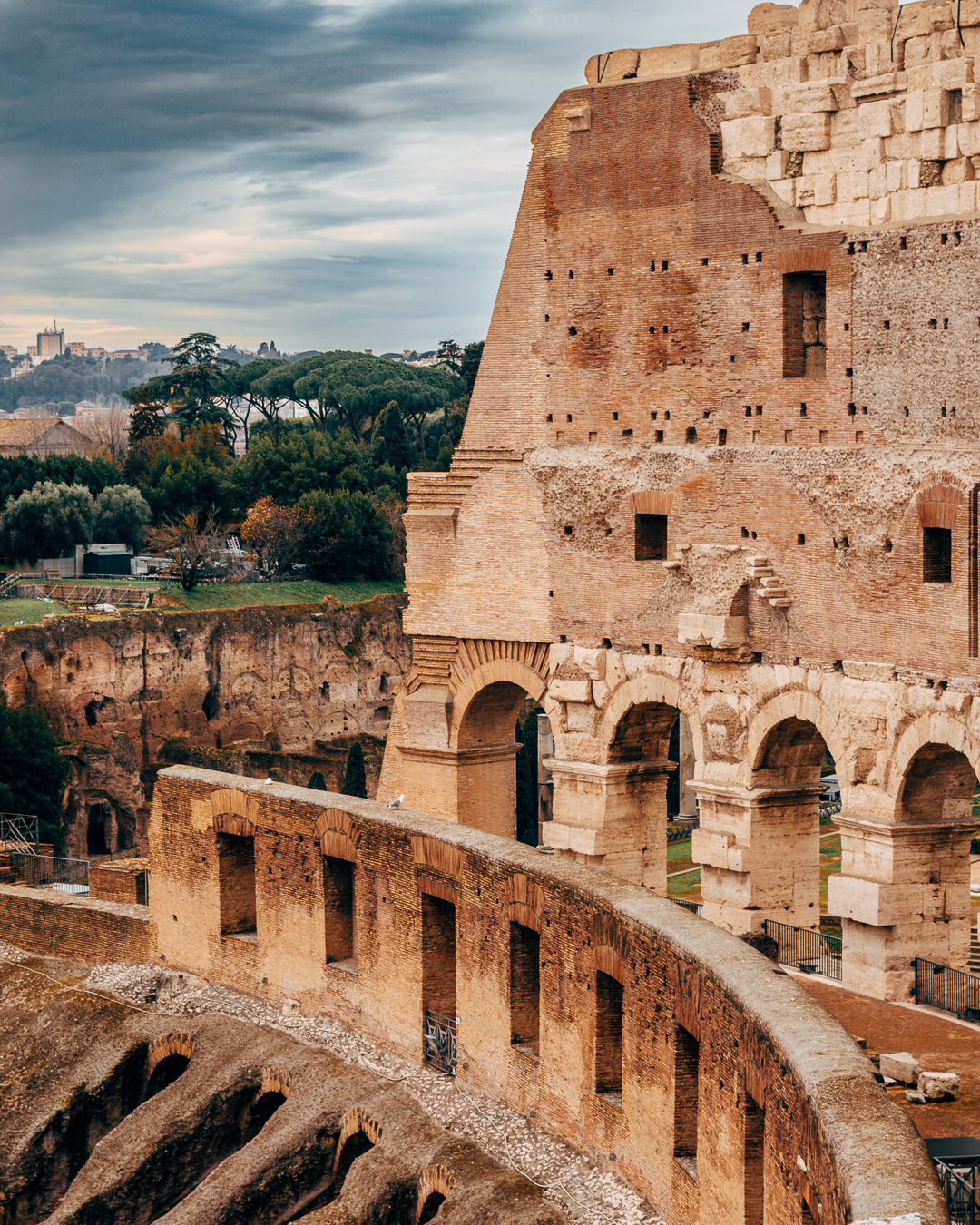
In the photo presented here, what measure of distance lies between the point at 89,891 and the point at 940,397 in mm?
9848

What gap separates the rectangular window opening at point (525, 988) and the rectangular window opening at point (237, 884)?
13.3 ft

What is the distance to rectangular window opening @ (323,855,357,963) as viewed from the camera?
49.0 ft

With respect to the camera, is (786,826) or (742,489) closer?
(786,826)

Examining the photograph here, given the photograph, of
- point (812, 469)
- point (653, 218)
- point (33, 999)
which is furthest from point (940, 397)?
point (33, 999)

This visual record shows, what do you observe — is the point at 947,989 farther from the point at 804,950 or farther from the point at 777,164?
the point at 777,164

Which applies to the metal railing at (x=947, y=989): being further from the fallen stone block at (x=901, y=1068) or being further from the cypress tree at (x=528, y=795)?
the cypress tree at (x=528, y=795)

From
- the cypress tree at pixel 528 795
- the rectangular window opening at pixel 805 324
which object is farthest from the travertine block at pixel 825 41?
the cypress tree at pixel 528 795

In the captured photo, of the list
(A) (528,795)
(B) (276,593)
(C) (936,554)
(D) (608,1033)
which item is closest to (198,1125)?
(D) (608,1033)

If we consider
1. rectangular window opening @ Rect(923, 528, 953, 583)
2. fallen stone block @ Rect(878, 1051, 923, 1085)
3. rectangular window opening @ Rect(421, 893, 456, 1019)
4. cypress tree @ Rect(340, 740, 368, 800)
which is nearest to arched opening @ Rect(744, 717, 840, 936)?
rectangular window opening @ Rect(923, 528, 953, 583)

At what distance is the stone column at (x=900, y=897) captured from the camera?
1555 cm

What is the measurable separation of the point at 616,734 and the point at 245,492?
40.9m

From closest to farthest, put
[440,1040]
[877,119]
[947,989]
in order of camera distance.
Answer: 1. [440,1040]
2. [947,989]
3. [877,119]

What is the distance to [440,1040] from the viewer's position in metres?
13.7

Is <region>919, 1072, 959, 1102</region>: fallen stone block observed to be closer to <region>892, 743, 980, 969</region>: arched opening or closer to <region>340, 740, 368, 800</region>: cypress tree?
<region>892, 743, 980, 969</region>: arched opening
